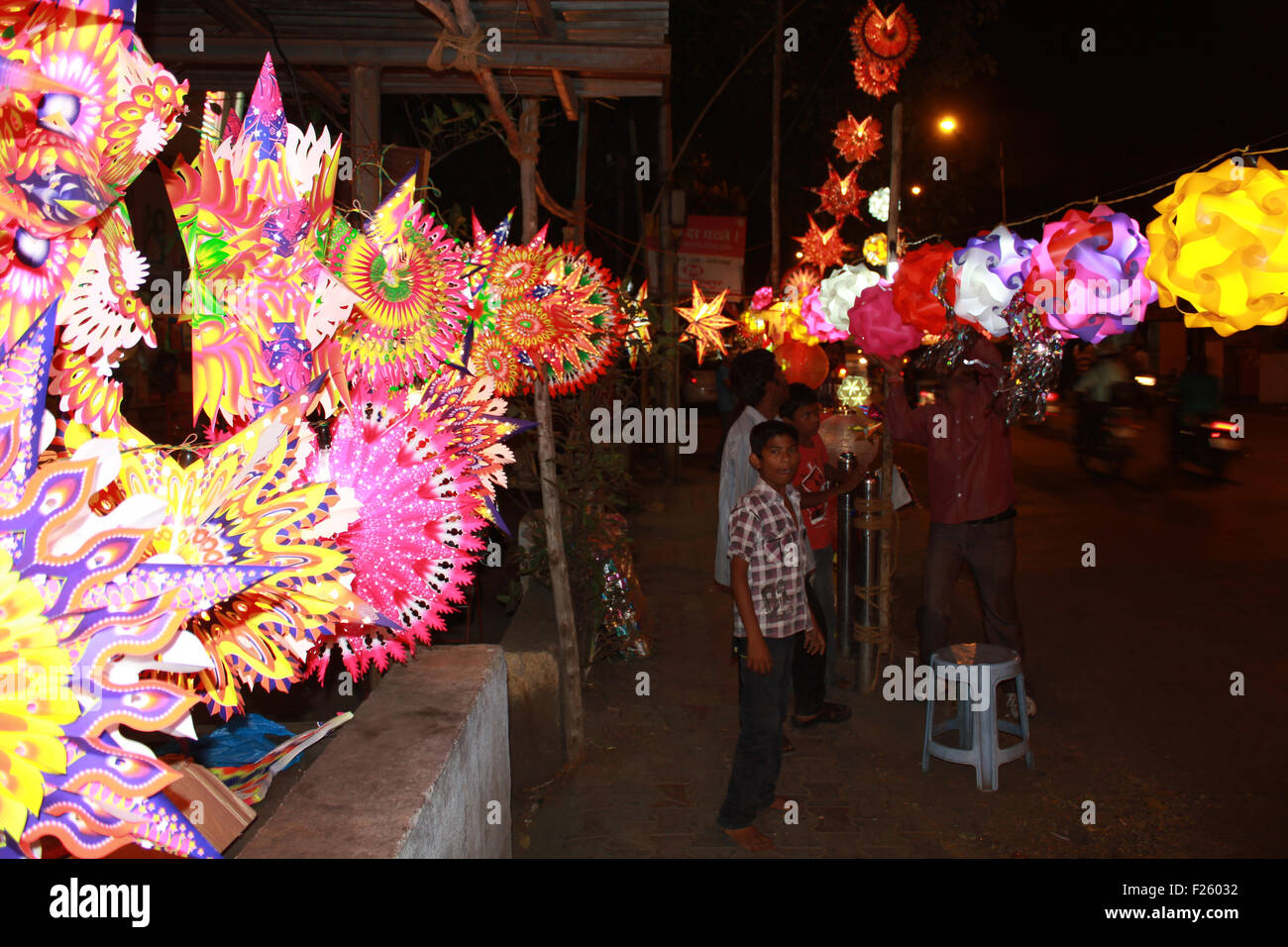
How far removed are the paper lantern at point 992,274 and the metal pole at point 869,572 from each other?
2025 millimetres

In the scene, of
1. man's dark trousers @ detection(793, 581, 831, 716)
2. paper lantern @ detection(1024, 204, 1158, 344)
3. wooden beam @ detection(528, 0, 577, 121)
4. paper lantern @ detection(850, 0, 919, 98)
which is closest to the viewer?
paper lantern @ detection(1024, 204, 1158, 344)

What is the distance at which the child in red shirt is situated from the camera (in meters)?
5.20

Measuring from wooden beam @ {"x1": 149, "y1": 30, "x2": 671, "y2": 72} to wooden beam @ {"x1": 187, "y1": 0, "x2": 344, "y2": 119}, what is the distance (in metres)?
0.10

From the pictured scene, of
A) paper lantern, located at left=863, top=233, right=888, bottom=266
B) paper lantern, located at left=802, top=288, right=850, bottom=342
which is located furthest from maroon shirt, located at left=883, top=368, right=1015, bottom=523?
paper lantern, located at left=863, top=233, right=888, bottom=266

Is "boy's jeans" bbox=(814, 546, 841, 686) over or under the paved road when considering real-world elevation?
over

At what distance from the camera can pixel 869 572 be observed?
568 centimetres

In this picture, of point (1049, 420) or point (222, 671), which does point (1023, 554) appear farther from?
point (1049, 420)

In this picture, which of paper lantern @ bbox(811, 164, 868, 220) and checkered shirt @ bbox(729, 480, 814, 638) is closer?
checkered shirt @ bbox(729, 480, 814, 638)

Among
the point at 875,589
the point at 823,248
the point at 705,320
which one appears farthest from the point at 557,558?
the point at 823,248

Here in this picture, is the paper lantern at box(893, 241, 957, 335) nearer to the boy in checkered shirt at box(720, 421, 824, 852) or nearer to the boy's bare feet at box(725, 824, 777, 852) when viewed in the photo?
the boy in checkered shirt at box(720, 421, 824, 852)

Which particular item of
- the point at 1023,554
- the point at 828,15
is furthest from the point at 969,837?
the point at 828,15

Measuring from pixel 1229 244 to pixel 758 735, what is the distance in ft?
7.98

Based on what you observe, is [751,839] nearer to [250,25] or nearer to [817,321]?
[817,321]

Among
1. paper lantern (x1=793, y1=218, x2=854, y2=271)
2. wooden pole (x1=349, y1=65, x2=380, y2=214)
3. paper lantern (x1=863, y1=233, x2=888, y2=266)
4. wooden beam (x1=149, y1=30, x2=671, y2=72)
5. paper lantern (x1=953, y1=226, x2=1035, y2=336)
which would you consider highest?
paper lantern (x1=793, y1=218, x2=854, y2=271)
